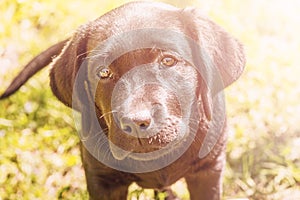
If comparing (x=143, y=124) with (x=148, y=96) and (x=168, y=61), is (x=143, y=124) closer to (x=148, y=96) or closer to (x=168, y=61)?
(x=148, y=96)

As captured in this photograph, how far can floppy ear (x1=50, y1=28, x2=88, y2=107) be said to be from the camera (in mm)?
2623

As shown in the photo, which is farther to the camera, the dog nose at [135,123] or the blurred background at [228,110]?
the blurred background at [228,110]

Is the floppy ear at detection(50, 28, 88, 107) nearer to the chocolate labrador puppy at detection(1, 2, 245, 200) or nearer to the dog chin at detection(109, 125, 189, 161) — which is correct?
Answer: the chocolate labrador puppy at detection(1, 2, 245, 200)

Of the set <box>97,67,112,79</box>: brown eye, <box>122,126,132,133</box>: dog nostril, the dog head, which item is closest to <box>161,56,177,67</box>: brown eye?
the dog head

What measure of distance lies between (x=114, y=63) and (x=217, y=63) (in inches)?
18.3

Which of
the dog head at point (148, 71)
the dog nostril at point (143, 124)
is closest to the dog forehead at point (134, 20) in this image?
the dog head at point (148, 71)

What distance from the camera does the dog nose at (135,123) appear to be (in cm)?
222

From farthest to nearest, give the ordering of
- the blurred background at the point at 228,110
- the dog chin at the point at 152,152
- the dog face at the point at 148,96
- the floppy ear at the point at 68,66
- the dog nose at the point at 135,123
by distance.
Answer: the blurred background at the point at 228,110 < the floppy ear at the point at 68,66 < the dog chin at the point at 152,152 < the dog face at the point at 148,96 < the dog nose at the point at 135,123

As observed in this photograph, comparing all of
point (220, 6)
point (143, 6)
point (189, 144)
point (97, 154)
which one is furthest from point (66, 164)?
point (220, 6)

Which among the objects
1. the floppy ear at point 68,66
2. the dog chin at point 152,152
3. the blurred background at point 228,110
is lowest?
the blurred background at point 228,110

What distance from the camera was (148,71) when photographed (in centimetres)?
244

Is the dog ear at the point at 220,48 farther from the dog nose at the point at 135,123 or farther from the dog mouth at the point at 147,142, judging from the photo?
the dog nose at the point at 135,123

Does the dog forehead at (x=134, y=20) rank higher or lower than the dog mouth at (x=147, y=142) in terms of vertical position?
higher

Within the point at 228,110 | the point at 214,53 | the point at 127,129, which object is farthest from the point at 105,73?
the point at 228,110
